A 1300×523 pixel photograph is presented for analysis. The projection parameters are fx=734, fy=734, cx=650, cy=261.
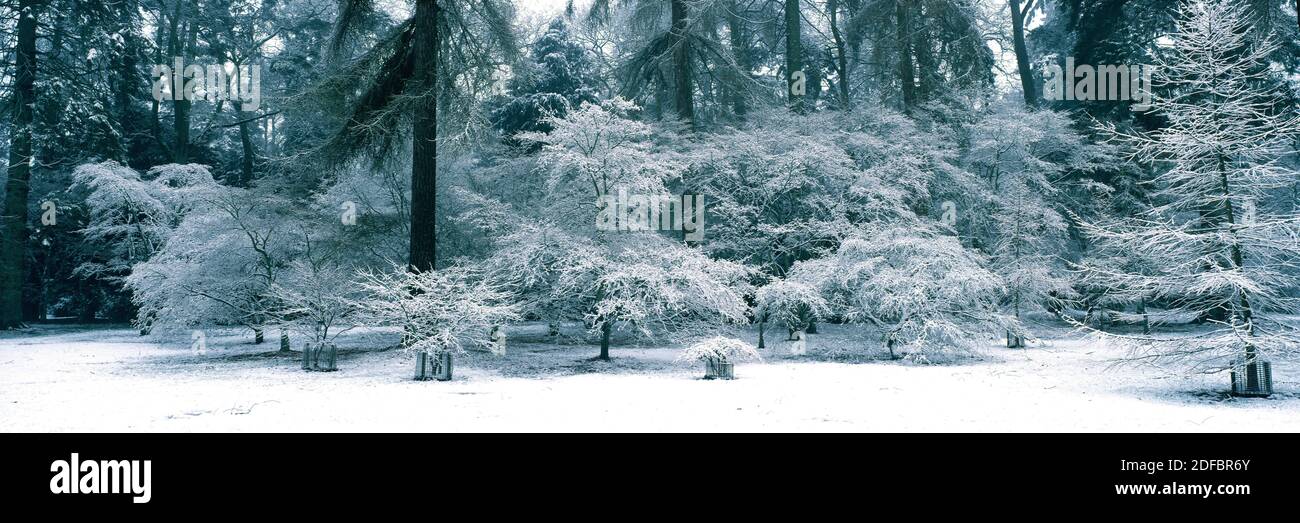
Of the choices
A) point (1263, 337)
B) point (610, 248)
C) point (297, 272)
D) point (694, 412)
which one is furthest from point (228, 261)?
point (1263, 337)

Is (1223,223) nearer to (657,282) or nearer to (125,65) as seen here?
(657,282)

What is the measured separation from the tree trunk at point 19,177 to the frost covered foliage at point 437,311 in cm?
1788

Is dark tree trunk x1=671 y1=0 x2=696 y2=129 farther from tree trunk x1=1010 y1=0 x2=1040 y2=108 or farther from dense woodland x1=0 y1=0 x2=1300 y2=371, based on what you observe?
tree trunk x1=1010 y1=0 x2=1040 y2=108

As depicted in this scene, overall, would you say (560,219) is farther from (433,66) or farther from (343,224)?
(343,224)

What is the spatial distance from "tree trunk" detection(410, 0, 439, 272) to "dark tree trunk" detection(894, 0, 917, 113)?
1266 cm

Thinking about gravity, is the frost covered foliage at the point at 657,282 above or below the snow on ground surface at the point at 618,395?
above

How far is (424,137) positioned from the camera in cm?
1479

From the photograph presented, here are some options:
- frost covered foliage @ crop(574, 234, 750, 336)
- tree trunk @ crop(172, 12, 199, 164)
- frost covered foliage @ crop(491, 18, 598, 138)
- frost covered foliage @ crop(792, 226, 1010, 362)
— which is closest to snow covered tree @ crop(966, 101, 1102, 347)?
frost covered foliage @ crop(792, 226, 1010, 362)

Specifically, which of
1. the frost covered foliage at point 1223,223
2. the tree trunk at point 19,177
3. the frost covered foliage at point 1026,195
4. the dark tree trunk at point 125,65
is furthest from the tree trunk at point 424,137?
the tree trunk at point 19,177

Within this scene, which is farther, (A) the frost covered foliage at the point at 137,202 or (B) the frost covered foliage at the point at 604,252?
(A) the frost covered foliage at the point at 137,202

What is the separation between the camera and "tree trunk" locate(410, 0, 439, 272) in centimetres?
1456

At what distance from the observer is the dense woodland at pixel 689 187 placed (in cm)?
1034

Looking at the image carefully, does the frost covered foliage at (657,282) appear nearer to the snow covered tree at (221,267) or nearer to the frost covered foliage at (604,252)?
the frost covered foliage at (604,252)

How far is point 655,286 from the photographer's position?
517 inches
